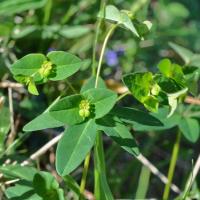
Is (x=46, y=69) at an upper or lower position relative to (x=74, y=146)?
upper

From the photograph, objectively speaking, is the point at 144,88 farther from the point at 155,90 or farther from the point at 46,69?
the point at 46,69

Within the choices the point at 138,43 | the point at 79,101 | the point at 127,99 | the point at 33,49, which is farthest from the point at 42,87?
the point at 79,101

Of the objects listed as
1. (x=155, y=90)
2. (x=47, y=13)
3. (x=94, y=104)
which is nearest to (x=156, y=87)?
(x=155, y=90)

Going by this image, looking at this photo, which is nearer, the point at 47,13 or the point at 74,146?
the point at 74,146

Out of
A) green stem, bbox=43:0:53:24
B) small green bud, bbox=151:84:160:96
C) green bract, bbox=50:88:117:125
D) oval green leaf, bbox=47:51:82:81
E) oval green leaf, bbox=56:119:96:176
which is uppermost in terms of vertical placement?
oval green leaf, bbox=47:51:82:81

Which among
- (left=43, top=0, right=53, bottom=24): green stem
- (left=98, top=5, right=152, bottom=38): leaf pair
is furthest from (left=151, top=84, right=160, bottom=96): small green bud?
(left=43, top=0, right=53, bottom=24): green stem

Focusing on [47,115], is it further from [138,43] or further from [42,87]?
[138,43]

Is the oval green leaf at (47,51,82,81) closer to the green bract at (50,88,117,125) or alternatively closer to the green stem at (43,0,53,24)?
the green bract at (50,88,117,125)

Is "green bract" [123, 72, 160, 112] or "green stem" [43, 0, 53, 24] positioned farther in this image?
"green stem" [43, 0, 53, 24]
